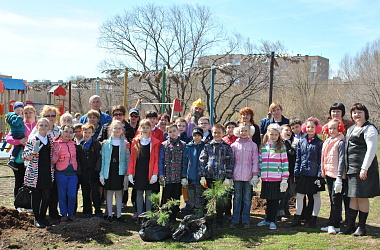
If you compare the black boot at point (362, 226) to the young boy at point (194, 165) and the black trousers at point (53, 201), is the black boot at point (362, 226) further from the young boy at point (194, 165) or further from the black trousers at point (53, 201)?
the black trousers at point (53, 201)

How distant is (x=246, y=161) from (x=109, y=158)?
2243mm

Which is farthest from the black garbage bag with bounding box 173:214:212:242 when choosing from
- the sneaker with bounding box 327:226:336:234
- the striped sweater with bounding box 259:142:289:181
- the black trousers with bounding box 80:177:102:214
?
the sneaker with bounding box 327:226:336:234

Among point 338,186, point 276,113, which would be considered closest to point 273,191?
point 338,186

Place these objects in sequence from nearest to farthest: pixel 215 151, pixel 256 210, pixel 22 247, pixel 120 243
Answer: pixel 22 247
pixel 120 243
pixel 215 151
pixel 256 210

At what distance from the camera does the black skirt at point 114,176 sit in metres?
5.38

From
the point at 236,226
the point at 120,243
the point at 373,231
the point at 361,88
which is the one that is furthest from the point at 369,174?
the point at 361,88

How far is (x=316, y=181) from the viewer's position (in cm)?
511

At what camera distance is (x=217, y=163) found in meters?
5.14

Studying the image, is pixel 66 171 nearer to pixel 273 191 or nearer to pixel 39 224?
pixel 39 224

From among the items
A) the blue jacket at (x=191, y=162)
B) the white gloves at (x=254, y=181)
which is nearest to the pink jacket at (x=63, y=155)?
the blue jacket at (x=191, y=162)

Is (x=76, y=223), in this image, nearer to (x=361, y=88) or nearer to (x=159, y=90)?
(x=159, y=90)

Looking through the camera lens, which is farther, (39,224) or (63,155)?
(63,155)

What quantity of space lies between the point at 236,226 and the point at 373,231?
2.09m

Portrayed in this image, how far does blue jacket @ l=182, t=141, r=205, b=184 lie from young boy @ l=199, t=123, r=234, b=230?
0.54 ft
